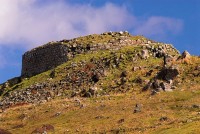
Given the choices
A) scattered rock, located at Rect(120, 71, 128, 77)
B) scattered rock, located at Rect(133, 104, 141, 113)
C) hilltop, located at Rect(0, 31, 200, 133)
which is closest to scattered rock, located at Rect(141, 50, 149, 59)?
hilltop, located at Rect(0, 31, 200, 133)

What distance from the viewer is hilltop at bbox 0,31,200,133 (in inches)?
2076

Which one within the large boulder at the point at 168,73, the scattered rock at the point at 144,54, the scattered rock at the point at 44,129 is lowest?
the scattered rock at the point at 44,129

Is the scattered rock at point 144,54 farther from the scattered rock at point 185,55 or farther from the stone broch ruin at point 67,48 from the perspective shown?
the stone broch ruin at point 67,48

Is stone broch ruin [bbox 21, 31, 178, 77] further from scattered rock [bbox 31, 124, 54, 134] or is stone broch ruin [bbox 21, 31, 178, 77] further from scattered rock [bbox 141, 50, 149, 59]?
scattered rock [bbox 31, 124, 54, 134]

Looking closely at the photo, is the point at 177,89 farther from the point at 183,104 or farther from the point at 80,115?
the point at 80,115

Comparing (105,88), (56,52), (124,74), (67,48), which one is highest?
(67,48)

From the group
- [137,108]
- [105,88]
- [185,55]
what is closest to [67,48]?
[105,88]

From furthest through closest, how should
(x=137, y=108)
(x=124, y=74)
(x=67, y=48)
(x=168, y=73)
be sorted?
1. (x=67, y=48)
2. (x=124, y=74)
3. (x=168, y=73)
4. (x=137, y=108)

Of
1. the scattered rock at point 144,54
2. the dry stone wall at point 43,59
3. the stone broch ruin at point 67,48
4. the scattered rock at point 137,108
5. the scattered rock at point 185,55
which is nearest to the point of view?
the scattered rock at point 137,108

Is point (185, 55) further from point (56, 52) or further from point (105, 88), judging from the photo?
point (56, 52)

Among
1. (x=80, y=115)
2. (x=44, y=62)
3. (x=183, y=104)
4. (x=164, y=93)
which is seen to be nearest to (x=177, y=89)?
(x=164, y=93)

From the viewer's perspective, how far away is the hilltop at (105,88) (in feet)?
173

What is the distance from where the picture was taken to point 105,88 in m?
A: 72.9

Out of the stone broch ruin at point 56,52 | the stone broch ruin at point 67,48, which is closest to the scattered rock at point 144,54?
the stone broch ruin at point 67,48
